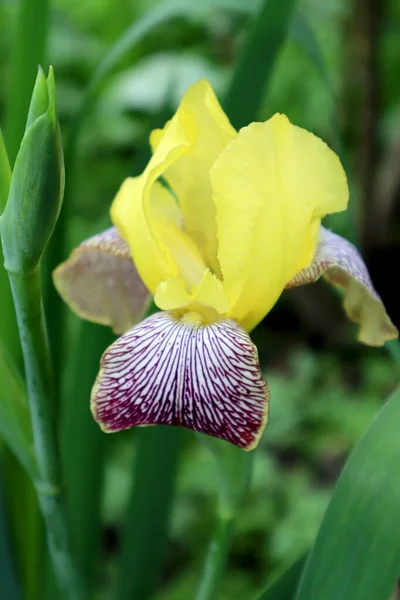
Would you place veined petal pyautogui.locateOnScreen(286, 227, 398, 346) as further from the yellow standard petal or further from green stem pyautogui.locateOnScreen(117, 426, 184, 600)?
green stem pyautogui.locateOnScreen(117, 426, 184, 600)

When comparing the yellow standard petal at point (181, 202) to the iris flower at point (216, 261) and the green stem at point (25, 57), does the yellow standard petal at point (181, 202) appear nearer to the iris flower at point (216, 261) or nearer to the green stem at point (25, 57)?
the iris flower at point (216, 261)

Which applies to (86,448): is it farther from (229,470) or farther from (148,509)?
(229,470)

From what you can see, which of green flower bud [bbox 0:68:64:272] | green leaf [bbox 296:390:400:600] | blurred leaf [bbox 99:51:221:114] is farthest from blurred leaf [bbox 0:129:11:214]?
blurred leaf [bbox 99:51:221:114]

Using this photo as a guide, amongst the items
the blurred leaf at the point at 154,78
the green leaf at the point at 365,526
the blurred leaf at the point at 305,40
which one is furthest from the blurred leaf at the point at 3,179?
the blurred leaf at the point at 154,78

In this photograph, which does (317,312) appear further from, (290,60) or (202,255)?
(202,255)

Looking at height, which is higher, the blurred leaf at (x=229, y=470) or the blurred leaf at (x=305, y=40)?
the blurred leaf at (x=305, y=40)

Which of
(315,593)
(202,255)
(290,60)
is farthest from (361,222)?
(315,593)

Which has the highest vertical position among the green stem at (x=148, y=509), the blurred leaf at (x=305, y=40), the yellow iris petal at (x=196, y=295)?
the blurred leaf at (x=305, y=40)
